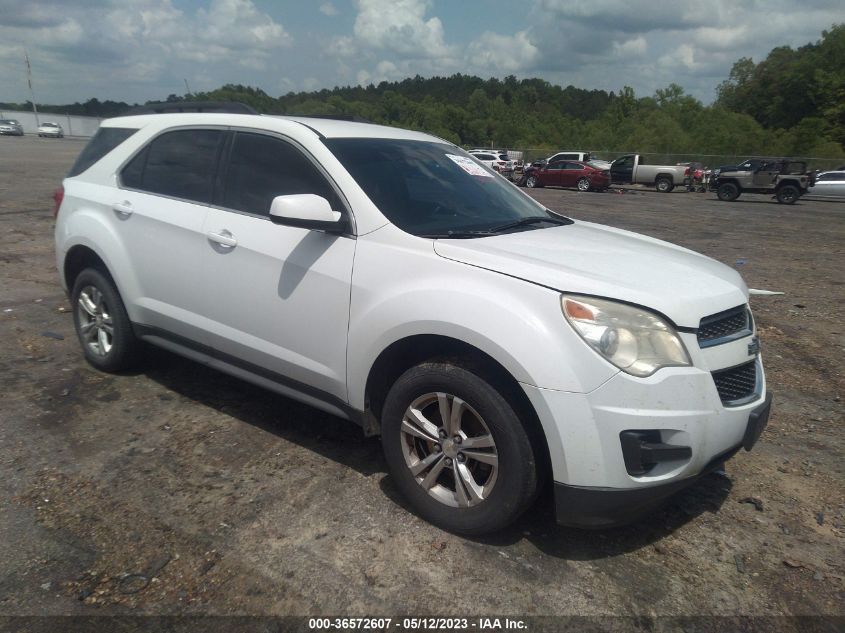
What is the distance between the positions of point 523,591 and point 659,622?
0.52 metres

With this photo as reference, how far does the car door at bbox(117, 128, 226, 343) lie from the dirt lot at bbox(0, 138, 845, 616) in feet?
2.23

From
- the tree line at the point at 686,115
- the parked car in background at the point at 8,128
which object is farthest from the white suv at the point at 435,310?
the parked car in background at the point at 8,128

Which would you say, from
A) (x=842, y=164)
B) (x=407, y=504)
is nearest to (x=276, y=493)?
(x=407, y=504)

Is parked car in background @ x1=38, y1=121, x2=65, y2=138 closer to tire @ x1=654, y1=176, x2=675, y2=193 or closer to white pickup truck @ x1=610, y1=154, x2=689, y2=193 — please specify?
white pickup truck @ x1=610, y1=154, x2=689, y2=193

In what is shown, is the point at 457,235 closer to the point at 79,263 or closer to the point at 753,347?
the point at 753,347

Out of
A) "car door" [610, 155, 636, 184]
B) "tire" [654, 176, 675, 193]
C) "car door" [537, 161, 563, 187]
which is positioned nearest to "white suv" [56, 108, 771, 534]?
"car door" [537, 161, 563, 187]

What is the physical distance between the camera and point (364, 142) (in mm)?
3777

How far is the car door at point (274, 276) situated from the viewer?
3.30 m

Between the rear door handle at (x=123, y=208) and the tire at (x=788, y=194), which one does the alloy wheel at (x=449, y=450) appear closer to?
the rear door handle at (x=123, y=208)

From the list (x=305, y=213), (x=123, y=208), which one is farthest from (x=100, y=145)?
(x=305, y=213)

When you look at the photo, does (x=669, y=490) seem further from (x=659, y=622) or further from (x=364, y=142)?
(x=364, y=142)

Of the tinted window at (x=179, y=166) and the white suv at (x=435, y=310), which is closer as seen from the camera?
Result: the white suv at (x=435, y=310)

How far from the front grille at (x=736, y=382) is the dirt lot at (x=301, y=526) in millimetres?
729

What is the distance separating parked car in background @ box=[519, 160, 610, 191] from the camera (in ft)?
104
